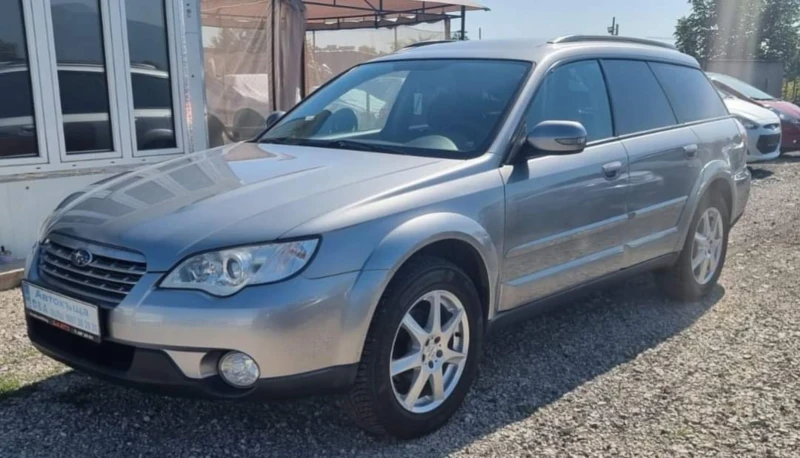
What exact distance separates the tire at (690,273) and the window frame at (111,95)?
4136 millimetres

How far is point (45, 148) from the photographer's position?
224 inches

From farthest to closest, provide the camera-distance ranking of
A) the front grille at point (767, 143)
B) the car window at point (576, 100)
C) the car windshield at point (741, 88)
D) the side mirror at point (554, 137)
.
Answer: the car windshield at point (741, 88) → the front grille at point (767, 143) → the car window at point (576, 100) → the side mirror at point (554, 137)

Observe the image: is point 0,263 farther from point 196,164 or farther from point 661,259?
point 661,259

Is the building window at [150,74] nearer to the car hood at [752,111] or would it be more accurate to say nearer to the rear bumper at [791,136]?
the car hood at [752,111]

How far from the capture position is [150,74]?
636cm

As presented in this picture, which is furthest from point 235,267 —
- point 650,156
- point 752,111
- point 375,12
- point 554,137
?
point 752,111

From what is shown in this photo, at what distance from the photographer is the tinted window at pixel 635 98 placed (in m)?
4.40

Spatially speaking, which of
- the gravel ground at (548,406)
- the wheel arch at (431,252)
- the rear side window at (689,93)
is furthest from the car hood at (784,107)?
the wheel arch at (431,252)

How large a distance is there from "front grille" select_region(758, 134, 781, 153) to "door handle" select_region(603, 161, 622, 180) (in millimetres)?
7931

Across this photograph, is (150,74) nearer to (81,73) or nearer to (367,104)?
(81,73)

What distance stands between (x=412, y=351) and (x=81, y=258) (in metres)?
→ 1.37

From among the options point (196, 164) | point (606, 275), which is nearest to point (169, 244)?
point (196, 164)

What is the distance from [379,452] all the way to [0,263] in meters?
3.70

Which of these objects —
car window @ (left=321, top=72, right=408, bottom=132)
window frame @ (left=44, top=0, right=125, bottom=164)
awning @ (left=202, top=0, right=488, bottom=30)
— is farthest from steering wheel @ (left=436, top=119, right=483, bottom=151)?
awning @ (left=202, top=0, right=488, bottom=30)
